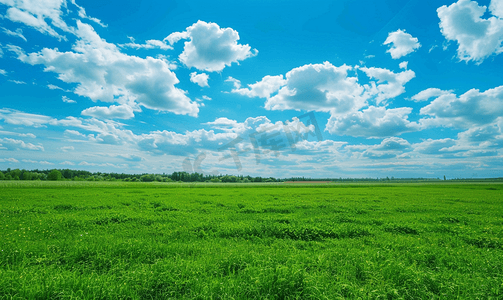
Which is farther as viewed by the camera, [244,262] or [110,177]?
[110,177]

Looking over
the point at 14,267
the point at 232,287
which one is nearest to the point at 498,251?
the point at 232,287

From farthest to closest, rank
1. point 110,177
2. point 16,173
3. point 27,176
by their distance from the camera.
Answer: point 110,177 < point 16,173 < point 27,176

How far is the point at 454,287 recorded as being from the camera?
555 centimetres

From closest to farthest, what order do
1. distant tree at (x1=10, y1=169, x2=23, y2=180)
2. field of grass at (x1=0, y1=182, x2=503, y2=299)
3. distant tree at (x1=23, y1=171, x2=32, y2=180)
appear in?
field of grass at (x1=0, y1=182, x2=503, y2=299)
distant tree at (x1=10, y1=169, x2=23, y2=180)
distant tree at (x1=23, y1=171, x2=32, y2=180)

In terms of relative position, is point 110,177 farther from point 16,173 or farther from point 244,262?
point 244,262

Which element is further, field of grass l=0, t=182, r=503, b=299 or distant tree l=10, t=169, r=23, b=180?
distant tree l=10, t=169, r=23, b=180

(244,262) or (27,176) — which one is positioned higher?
(244,262)

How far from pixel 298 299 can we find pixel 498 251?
31.6ft

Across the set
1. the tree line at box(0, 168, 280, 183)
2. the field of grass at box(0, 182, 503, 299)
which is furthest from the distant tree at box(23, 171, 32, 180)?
the field of grass at box(0, 182, 503, 299)

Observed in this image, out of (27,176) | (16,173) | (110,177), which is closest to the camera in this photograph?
(27,176)

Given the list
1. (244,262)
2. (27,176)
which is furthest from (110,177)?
(244,262)

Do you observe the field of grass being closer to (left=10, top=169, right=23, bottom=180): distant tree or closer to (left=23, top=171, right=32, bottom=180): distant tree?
(left=23, top=171, right=32, bottom=180): distant tree

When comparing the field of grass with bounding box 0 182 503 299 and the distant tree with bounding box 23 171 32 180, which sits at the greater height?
the field of grass with bounding box 0 182 503 299

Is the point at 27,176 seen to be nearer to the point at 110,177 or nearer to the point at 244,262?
the point at 110,177
